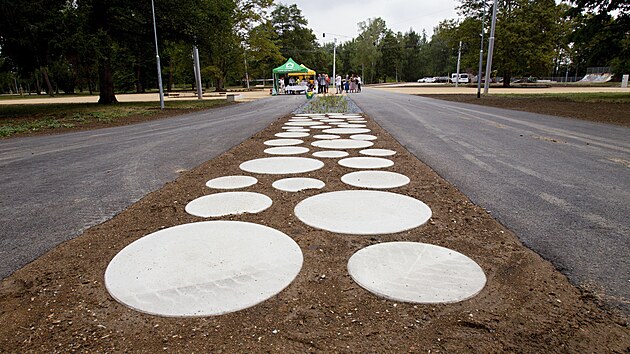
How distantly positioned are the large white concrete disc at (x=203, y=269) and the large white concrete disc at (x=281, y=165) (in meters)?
1.91

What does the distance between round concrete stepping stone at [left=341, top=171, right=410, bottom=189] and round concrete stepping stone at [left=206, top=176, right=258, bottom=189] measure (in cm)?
112

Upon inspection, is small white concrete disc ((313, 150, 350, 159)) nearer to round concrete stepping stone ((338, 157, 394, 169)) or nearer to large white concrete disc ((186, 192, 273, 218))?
round concrete stepping stone ((338, 157, 394, 169))

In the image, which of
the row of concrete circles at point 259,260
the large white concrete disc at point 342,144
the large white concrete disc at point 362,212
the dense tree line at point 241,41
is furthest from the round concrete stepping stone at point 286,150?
the dense tree line at point 241,41

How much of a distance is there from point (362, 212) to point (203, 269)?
4.87 feet

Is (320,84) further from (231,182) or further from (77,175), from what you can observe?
(231,182)

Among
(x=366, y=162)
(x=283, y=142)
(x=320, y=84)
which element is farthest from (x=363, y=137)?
(x=320, y=84)

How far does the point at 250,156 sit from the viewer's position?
18.6ft

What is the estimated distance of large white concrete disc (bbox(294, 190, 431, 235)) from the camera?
280cm

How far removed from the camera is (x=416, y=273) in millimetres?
2107

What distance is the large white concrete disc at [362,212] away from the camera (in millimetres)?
2805

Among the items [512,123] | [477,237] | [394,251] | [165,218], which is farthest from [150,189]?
[512,123]

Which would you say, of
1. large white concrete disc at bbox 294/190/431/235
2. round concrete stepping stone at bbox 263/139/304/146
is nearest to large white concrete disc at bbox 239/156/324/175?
large white concrete disc at bbox 294/190/431/235

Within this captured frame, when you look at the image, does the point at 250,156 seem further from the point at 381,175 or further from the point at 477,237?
the point at 477,237

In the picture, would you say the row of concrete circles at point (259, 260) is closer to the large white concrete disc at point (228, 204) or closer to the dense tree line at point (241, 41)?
the large white concrete disc at point (228, 204)
